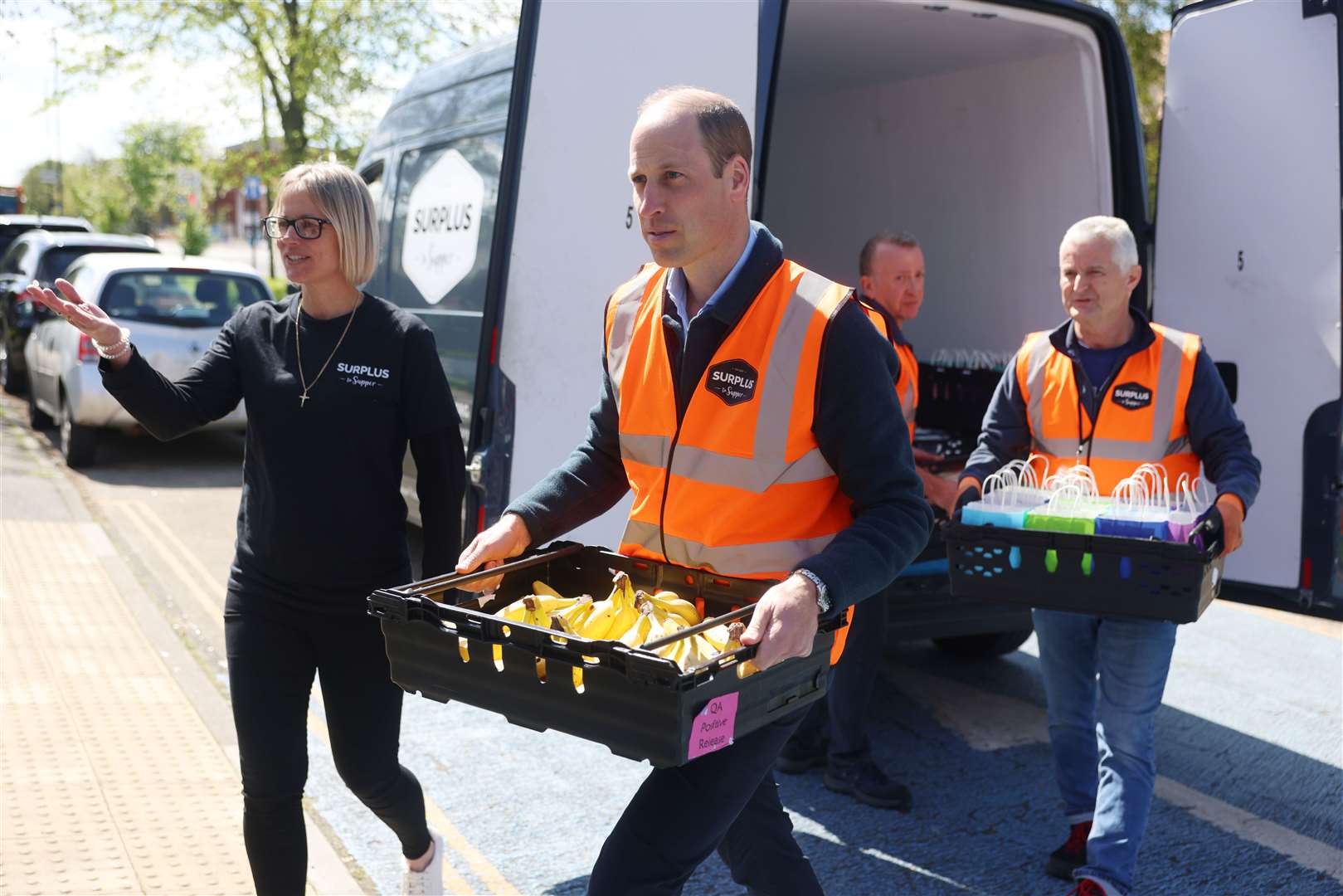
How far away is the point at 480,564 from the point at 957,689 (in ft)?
12.1

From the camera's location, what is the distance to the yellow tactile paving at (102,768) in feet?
11.8

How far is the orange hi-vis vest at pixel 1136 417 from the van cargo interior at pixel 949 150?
1717 millimetres

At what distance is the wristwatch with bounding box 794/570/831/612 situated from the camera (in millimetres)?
2033

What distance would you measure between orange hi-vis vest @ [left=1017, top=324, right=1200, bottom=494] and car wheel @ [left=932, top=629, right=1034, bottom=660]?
2378 mm

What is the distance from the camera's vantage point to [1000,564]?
348 cm

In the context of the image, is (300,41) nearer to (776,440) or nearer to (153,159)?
(776,440)

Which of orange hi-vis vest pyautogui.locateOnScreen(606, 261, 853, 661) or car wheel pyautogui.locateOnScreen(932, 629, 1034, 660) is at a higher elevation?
orange hi-vis vest pyautogui.locateOnScreen(606, 261, 853, 661)

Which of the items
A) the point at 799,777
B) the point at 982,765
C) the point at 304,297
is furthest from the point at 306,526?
the point at 982,765

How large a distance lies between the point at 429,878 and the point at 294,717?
65cm

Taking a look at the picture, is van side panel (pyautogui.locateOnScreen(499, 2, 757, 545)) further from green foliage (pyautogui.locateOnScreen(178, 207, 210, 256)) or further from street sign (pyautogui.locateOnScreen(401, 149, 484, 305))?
green foliage (pyautogui.locateOnScreen(178, 207, 210, 256))

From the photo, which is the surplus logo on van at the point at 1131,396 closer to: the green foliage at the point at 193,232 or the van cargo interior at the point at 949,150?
the van cargo interior at the point at 949,150

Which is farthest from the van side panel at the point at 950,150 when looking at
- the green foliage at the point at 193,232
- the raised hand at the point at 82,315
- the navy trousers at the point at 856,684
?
the green foliage at the point at 193,232

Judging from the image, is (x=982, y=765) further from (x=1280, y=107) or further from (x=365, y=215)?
(x=365, y=215)

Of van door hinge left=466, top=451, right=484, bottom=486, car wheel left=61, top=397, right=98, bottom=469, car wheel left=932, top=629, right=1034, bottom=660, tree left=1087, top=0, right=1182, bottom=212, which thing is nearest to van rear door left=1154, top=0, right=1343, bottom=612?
car wheel left=932, top=629, right=1034, bottom=660
